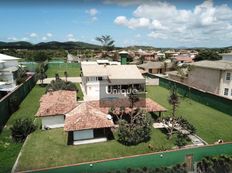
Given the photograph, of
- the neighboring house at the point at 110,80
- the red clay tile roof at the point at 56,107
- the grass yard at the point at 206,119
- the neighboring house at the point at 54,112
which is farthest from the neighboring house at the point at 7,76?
the grass yard at the point at 206,119

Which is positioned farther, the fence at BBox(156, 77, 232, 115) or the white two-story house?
the white two-story house

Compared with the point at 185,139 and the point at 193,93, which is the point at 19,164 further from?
the point at 193,93

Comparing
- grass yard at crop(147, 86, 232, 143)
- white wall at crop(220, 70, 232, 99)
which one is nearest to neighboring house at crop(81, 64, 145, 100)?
A: grass yard at crop(147, 86, 232, 143)

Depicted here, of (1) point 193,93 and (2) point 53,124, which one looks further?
(1) point 193,93

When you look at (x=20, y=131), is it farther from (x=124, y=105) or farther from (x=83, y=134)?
(x=124, y=105)

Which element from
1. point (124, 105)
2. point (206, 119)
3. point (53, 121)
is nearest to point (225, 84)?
point (206, 119)

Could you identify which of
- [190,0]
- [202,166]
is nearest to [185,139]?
[202,166]

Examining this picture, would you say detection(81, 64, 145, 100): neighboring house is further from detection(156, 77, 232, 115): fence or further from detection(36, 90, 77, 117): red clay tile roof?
detection(156, 77, 232, 115): fence
